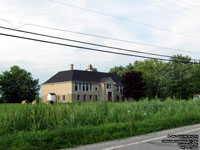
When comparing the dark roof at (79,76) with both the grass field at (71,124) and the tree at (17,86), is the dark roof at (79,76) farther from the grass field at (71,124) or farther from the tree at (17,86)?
the grass field at (71,124)

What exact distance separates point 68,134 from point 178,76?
45312mm

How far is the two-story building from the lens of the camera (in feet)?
178

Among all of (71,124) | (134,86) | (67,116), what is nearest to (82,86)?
(134,86)

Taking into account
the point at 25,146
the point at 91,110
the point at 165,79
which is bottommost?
the point at 25,146

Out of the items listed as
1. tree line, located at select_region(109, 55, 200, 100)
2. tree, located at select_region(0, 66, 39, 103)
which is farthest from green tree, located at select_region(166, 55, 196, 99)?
tree, located at select_region(0, 66, 39, 103)

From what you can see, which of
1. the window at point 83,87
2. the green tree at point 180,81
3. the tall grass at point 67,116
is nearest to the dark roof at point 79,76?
the window at point 83,87

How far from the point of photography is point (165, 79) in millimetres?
53375

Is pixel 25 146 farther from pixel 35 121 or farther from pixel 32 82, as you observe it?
pixel 32 82

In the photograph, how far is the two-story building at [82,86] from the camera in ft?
178

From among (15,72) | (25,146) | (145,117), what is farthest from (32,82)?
(25,146)

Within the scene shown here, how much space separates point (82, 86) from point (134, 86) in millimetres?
11270

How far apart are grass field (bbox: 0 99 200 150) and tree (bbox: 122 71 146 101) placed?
3839cm

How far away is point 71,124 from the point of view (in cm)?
1088

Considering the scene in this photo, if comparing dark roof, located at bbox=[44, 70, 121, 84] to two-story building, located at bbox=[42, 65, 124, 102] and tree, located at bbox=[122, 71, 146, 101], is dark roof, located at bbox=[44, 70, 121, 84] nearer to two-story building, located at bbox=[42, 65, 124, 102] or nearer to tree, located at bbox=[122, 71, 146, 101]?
two-story building, located at bbox=[42, 65, 124, 102]
